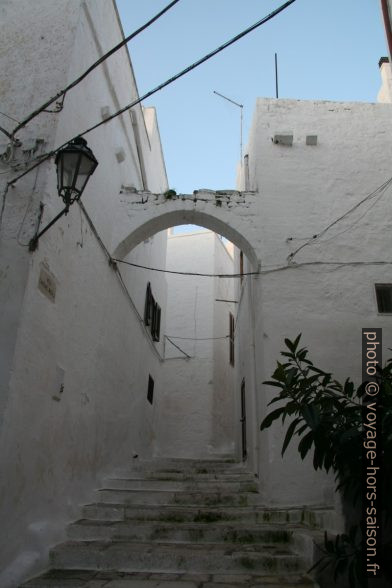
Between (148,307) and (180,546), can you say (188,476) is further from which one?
(148,307)

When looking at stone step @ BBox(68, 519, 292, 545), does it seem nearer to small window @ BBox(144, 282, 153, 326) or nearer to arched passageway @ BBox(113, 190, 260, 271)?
arched passageway @ BBox(113, 190, 260, 271)

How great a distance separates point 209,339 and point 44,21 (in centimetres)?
897

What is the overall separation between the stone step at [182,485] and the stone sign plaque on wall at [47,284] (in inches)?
106

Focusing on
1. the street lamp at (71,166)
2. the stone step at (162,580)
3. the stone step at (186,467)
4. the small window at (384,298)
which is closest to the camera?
the stone step at (162,580)

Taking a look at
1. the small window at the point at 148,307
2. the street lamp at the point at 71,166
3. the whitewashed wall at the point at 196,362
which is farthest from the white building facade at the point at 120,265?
the whitewashed wall at the point at 196,362

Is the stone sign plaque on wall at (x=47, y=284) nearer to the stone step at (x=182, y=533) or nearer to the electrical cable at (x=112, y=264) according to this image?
the electrical cable at (x=112, y=264)

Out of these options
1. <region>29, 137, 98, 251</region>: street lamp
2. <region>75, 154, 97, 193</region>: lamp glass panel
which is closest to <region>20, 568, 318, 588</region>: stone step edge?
<region>29, 137, 98, 251</region>: street lamp

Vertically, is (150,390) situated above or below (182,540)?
above

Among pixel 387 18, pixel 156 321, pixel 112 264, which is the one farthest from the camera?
pixel 156 321

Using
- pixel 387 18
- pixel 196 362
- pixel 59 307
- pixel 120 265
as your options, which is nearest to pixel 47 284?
pixel 59 307

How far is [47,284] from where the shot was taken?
457 cm

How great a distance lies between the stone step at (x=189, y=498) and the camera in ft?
17.7

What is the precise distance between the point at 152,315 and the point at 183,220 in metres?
2.96

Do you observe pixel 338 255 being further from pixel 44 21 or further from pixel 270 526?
pixel 44 21
